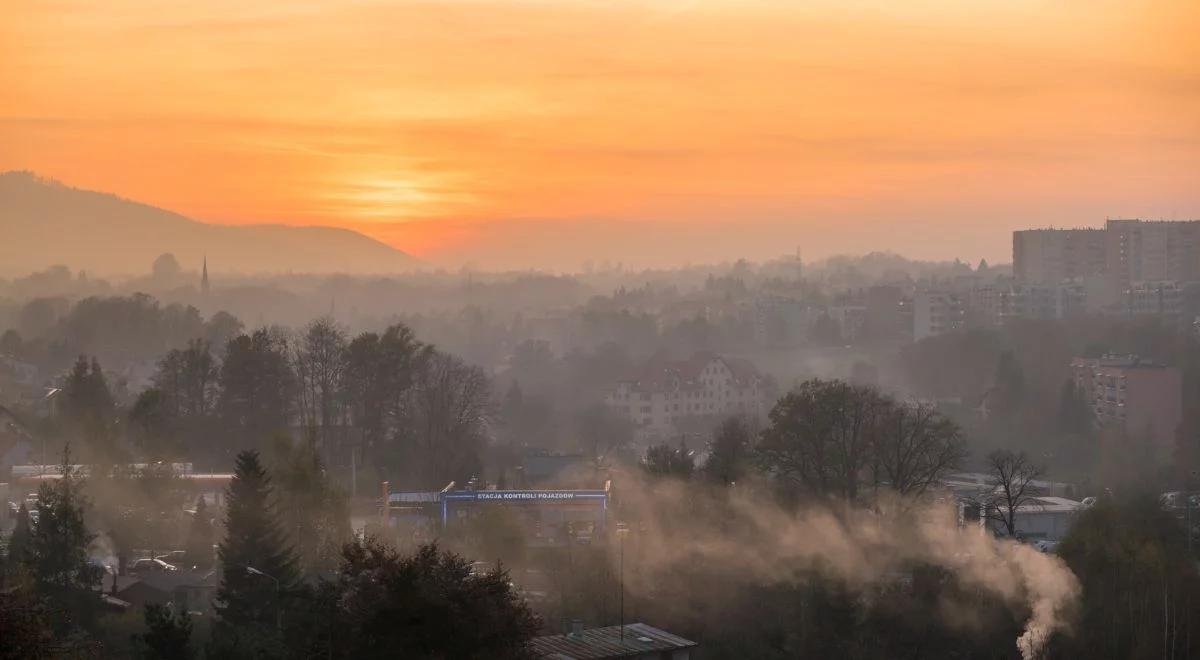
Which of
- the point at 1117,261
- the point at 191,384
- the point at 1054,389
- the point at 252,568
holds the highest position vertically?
the point at 1117,261

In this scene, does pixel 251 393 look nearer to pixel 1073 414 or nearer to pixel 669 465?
pixel 669 465

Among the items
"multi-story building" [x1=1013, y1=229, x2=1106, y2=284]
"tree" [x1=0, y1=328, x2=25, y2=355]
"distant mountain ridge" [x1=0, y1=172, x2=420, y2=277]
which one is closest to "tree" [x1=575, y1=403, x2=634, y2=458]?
"tree" [x1=0, y1=328, x2=25, y2=355]

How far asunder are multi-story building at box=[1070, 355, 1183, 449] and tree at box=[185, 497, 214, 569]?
23.0 metres

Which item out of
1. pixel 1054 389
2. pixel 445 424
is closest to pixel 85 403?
pixel 445 424

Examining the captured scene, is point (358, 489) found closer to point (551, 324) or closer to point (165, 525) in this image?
point (165, 525)

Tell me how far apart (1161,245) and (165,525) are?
6001 centimetres

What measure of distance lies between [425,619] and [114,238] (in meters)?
165

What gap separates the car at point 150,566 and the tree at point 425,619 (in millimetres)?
9322

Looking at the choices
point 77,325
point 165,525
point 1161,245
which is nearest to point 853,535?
point 165,525

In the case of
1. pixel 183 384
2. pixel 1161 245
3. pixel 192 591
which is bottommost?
pixel 192 591

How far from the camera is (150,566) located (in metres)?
20.0

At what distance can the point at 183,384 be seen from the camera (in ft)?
101

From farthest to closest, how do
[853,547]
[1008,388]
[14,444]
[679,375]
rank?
[679,375] < [1008,388] < [14,444] < [853,547]

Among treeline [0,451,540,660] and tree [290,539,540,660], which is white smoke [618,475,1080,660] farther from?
tree [290,539,540,660]
